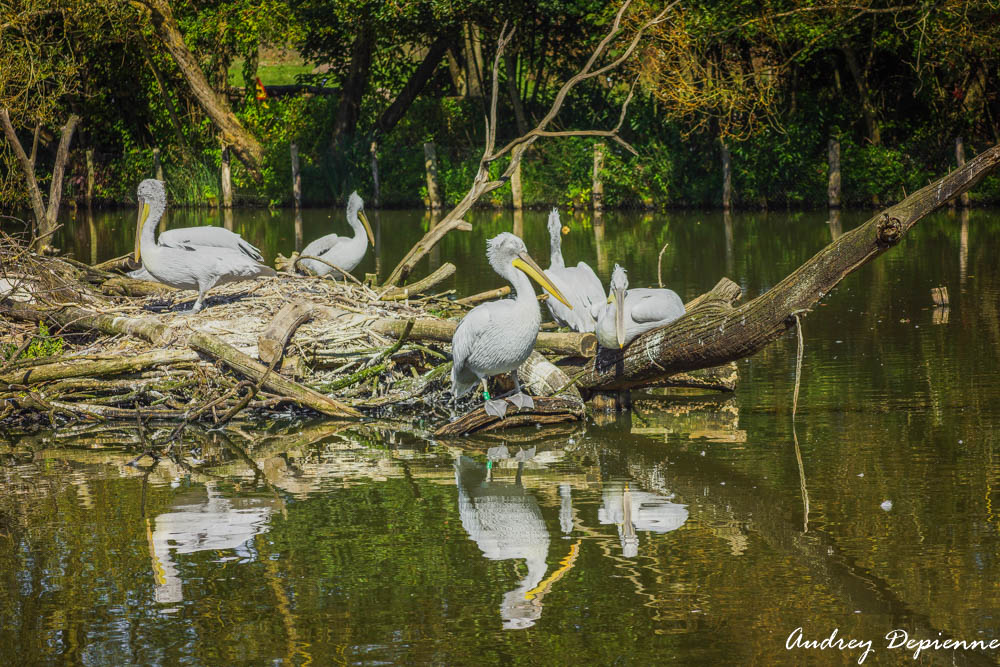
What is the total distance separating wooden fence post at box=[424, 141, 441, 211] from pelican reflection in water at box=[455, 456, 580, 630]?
22.2 m

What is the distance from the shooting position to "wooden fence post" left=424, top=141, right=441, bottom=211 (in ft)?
93.7

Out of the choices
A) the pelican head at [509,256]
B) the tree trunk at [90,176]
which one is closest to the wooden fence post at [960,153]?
the pelican head at [509,256]

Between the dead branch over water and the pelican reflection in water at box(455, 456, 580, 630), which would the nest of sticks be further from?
the pelican reflection in water at box(455, 456, 580, 630)

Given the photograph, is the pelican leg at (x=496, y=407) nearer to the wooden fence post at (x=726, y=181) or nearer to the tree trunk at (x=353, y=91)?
the wooden fence post at (x=726, y=181)

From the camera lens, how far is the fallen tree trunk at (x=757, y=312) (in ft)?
19.9

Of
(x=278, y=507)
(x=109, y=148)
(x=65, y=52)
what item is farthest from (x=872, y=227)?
(x=109, y=148)

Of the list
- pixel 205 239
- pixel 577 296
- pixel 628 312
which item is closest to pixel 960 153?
pixel 577 296

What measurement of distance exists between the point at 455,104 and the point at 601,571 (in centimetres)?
2557

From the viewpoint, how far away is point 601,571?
498 centimetres

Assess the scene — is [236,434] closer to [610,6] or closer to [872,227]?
[872,227]

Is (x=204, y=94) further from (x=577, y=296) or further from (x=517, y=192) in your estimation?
(x=577, y=296)

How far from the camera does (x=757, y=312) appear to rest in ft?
22.6

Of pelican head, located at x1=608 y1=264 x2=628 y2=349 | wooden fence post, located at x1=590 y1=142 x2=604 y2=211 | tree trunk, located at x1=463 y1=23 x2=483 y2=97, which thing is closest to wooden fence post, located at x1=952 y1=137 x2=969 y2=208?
wooden fence post, located at x1=590 y1=142 x2=604 y2=211

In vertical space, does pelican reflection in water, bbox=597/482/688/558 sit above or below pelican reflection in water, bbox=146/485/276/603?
below
